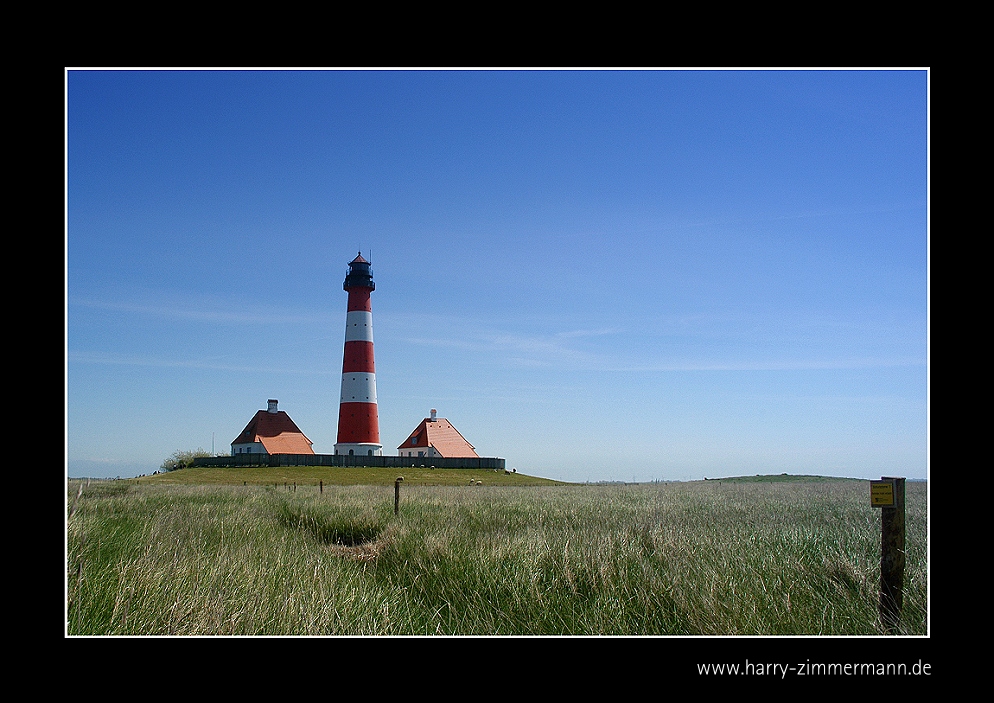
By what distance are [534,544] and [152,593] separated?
4145 mm

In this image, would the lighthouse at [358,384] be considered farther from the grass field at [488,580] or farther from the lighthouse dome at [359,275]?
the grass field at [488,580]

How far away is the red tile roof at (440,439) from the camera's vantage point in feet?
189

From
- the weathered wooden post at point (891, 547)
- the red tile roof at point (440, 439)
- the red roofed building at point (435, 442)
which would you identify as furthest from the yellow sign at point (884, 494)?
the red tile roof at point (440, 439)

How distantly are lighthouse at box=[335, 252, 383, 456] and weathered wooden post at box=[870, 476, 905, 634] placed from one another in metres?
44.2

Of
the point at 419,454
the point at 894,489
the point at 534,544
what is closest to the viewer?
the point at 894,489

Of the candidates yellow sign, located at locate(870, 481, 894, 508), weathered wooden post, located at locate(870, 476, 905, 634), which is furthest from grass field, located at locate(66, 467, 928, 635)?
yellow sign, located at locate(870, 481, 894, 508)

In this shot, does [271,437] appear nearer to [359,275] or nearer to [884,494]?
[359,275]

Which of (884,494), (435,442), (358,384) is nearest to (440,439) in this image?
(435,442)

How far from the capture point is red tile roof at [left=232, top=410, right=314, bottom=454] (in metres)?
54.5

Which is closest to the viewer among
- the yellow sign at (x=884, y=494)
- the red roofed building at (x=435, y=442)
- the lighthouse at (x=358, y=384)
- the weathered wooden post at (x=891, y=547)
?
the weathered wooden post at (x=891, y=547)

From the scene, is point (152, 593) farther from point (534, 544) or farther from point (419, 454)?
point (419, 454)

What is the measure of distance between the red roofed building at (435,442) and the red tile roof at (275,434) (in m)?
8.68
